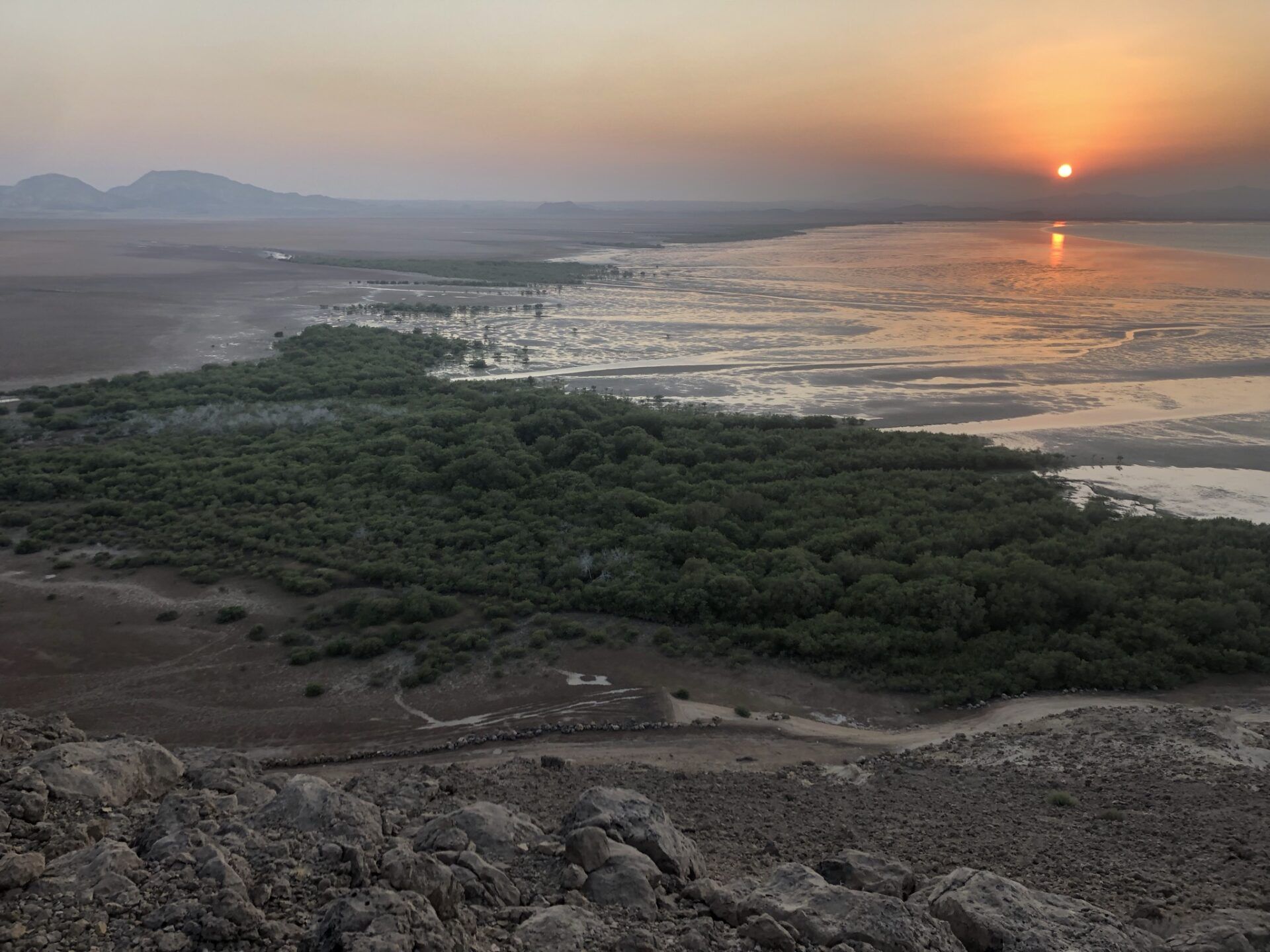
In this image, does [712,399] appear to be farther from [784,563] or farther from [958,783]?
[958,783]

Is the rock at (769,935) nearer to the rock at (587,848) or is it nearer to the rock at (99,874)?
the rock at (587,848)

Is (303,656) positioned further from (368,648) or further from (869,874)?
(869,874)

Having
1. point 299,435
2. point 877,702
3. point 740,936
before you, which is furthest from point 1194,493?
point 299,435

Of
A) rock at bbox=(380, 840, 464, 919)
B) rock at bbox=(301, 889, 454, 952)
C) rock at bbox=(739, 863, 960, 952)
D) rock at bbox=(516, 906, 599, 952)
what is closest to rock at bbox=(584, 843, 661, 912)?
rock at bbox=(516, 906, 599, 952)

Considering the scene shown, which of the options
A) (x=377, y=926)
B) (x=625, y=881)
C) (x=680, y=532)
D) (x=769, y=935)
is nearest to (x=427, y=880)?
(x=377, y=926)

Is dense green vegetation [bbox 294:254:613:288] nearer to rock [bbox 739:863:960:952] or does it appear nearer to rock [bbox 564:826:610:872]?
rock [bbox 564:826:610:872]

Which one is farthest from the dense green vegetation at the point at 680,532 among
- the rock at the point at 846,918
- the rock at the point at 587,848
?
the rock at the point at 846,918
